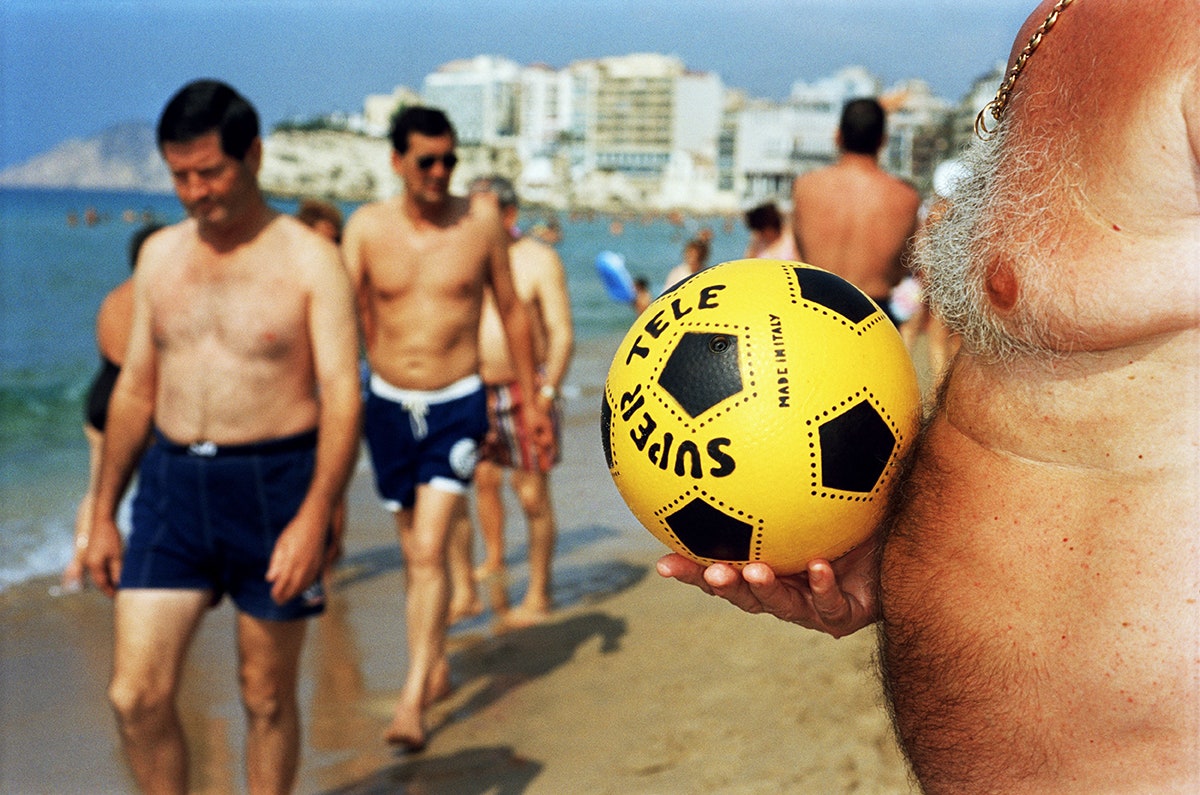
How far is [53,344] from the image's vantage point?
2325 centimetres

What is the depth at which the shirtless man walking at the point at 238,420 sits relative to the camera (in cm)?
380

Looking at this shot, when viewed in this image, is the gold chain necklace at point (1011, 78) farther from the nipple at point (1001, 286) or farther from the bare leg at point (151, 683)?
the bare leg at point (151, 683)

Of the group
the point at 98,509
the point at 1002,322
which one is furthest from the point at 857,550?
the point at 98,509

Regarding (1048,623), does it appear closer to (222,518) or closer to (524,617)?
(222,518)

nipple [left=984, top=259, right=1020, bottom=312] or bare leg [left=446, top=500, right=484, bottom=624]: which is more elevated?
nipple [left=984, top=259, right=1020, bottom=312]

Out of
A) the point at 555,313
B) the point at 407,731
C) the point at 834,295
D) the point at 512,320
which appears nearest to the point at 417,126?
the point at 512,320

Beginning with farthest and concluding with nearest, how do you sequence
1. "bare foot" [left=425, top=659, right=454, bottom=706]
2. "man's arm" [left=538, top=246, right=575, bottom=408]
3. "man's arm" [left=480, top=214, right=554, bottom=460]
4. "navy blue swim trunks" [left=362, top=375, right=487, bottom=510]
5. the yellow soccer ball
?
"man's arm" [left=538, top=246, right=575, bottom=408] < "man's arm" [left=480, top=214, right=554, bottom=460] < "bare foot" [left=425, top=659, right=454, bottom=706] < "navy blue swim trunks" [left=362, top=375, right=487, bottom=510] < the yellow soccer ball

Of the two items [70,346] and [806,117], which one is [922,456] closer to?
[70,346]

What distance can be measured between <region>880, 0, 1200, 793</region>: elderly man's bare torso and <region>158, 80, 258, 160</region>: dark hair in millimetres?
2694

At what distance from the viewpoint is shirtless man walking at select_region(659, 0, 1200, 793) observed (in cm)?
162

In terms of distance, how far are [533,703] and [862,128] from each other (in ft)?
11.4

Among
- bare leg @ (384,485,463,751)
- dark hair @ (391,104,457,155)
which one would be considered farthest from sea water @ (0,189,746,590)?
dark hair @ (391,104,457,155)

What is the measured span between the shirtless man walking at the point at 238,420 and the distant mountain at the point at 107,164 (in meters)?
160

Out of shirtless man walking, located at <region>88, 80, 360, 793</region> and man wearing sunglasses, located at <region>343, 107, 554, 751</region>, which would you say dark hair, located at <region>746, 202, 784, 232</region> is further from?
shirtless man walking, located at <region>88, 80, 360, 793</region>
